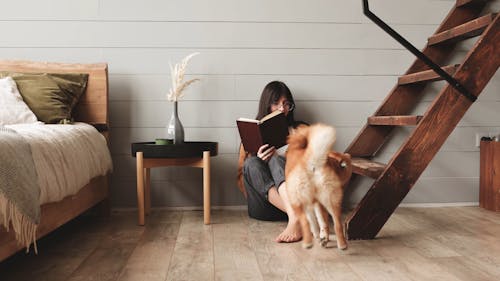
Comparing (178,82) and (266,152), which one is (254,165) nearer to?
(266,152)

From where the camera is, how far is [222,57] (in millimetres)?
2920

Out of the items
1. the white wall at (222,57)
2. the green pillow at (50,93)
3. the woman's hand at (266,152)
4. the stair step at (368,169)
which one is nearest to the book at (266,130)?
the woman's hand at (266,152)

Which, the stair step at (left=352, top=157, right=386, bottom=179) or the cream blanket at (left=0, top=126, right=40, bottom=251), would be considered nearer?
the cream blanket at (left=0, top=126, right=40, bottom=251)

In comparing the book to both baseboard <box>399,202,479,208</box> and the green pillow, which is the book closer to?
the green pillow

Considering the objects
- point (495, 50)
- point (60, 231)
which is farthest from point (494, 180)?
point (60, 231)

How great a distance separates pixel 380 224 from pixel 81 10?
209 cm

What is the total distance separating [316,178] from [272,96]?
106cm

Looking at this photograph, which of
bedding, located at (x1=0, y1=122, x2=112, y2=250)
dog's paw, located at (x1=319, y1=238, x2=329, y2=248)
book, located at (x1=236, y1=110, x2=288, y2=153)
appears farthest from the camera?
book, located at (x1=236, y1=110, x2=288, y2=153)

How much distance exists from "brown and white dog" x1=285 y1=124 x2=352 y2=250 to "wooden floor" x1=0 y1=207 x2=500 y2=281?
0.16 metres

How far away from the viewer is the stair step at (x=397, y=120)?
217 centimetres

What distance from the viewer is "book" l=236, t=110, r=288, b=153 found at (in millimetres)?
2109

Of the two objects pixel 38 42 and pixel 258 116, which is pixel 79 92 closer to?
pixel 38 42

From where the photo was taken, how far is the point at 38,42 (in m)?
2.83

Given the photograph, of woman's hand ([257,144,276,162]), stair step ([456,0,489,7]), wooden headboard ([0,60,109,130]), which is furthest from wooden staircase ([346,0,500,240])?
wooden headboard ([0,60,109,130])
